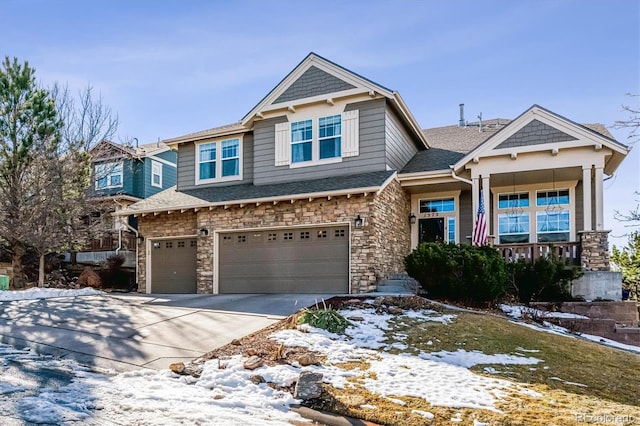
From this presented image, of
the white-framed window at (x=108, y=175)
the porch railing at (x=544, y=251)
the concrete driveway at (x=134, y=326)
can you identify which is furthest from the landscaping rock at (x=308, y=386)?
the white-framed window at (x=108, y=175)

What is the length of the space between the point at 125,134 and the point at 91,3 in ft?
40.8

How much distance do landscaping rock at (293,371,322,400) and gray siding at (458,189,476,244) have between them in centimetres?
1068

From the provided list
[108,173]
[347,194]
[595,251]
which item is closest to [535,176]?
[595,251]

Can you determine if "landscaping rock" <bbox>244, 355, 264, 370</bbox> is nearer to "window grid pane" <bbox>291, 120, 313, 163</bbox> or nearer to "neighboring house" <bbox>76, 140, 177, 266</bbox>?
"window grid pane" <bbox>291, 120, 313, 163</bbox>

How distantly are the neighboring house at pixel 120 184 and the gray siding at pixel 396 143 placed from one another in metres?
12.1

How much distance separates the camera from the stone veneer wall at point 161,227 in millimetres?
14906

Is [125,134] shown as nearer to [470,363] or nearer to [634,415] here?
[470,363]

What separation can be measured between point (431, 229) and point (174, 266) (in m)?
9.07

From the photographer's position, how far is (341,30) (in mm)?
11516

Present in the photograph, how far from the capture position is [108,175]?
20.5 meters

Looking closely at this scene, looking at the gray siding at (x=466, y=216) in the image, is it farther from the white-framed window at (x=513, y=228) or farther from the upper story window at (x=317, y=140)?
the upper story window at (x=317, y=140)

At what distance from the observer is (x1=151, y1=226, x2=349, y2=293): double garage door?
12.4m

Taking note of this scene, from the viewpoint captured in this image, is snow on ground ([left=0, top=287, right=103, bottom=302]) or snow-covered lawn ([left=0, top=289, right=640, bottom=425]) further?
snow on ground ([left=0, top=287, right=103, bottom=302])

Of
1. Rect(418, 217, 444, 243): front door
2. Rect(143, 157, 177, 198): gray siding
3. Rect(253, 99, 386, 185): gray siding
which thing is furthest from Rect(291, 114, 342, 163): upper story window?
Rect(143, 157, 177, 198): gray siding
